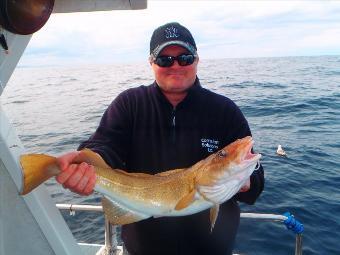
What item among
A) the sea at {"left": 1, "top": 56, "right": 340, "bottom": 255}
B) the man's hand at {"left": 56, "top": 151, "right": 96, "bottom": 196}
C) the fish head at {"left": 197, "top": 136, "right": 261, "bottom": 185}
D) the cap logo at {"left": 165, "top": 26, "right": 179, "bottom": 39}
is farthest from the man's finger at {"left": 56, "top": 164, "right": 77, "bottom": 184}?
the cap logo at {"left": 165, "top": 26, "right": 179, "bottom": 39}

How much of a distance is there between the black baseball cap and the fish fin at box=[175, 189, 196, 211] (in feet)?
5.25

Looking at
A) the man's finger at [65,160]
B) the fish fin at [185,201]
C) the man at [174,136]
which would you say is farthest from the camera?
the man at [174,136]

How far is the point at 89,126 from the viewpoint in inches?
741

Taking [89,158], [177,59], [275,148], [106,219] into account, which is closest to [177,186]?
[89,158]

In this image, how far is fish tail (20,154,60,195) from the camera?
8.32ft

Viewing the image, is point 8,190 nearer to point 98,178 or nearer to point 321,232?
point 98,178

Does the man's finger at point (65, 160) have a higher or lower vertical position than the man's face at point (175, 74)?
lower

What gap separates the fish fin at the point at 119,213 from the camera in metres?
3.31

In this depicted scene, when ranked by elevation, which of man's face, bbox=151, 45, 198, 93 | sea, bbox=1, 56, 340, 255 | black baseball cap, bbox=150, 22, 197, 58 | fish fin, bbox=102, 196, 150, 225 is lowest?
sea, bbox=1, 56, 340, 255

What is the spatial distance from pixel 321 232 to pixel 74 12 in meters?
7.16

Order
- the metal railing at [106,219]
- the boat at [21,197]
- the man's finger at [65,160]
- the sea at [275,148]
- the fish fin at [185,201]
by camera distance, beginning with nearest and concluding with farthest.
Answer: the boat at [21,197]
the man's finger at [65,160]
the fish fin at [185,201]
the metal railing at [106,219]
the sea at [275,148]

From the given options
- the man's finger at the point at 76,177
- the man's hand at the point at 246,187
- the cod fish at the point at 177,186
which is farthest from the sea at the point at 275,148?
the man's hand at the point at 246,187

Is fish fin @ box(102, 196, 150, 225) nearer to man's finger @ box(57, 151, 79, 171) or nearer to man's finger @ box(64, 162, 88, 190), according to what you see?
man's finger @ box(64, 162, 88, 190)

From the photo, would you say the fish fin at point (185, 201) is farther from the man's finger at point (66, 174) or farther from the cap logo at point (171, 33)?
the cap logo at point (171, 33)
